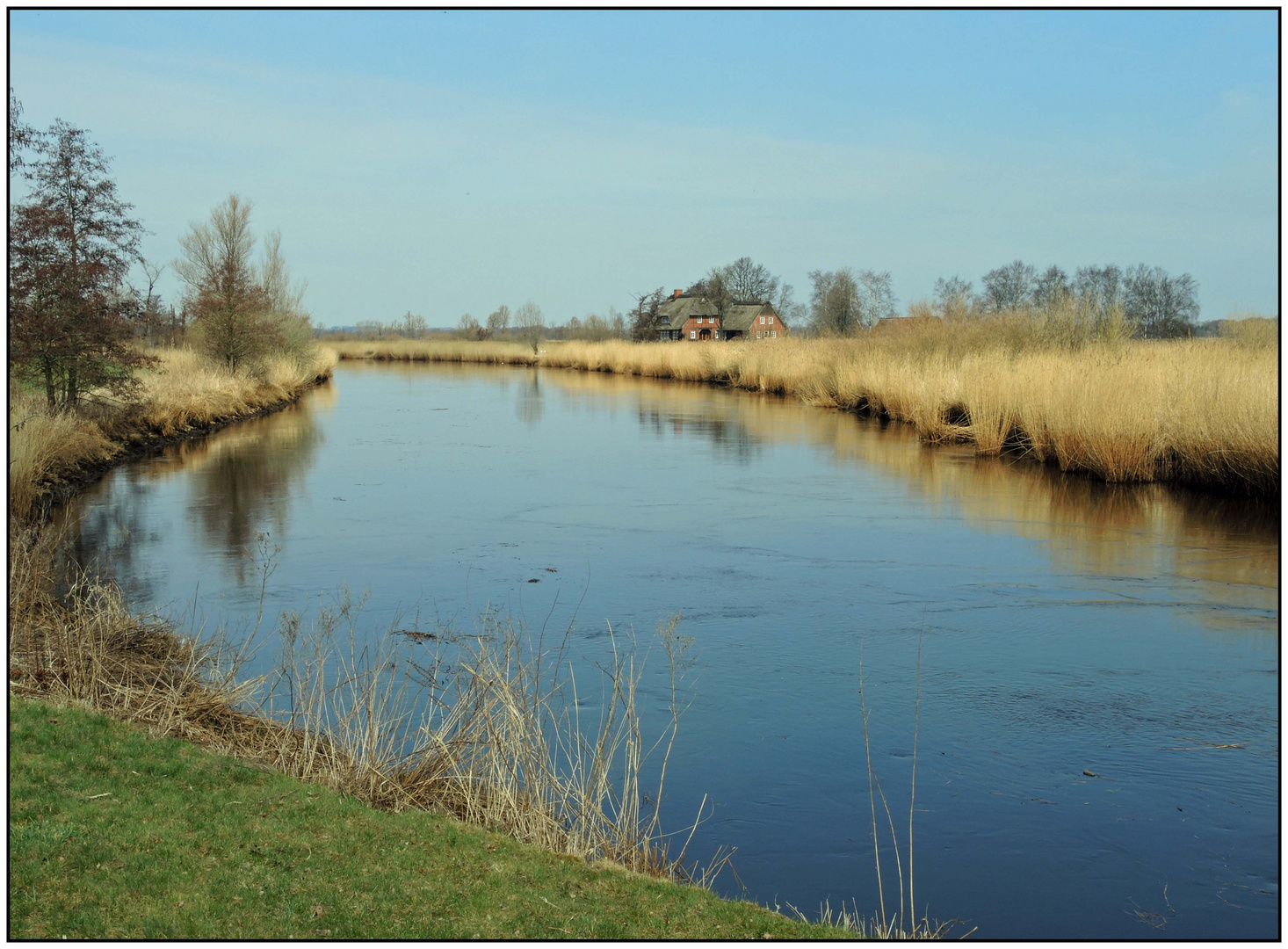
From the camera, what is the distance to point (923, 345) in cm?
2686

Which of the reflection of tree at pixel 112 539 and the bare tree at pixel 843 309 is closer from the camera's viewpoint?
the reflection of tree at pixel 112 539

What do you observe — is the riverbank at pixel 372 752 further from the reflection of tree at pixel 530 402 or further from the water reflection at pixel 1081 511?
the reflection of tree at pixel 530 402

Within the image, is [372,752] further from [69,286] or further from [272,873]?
[69,286]

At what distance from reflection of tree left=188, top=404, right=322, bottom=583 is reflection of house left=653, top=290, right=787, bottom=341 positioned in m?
61.5

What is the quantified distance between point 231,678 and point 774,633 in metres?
4.09

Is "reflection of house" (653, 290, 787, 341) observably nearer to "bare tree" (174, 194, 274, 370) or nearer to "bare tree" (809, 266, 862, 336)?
"bare tree" (809, 266, 862, 336)

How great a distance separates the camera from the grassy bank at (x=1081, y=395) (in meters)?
14.9

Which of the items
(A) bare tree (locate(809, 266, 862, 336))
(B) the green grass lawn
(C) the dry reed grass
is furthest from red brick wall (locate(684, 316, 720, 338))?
(B) the green grass lawn

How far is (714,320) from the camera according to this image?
88000 mm

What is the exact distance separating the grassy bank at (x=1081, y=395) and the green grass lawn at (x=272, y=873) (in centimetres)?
1246

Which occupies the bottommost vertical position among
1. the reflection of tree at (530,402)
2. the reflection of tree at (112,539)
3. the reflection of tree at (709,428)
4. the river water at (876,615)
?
the river water at (876,615)

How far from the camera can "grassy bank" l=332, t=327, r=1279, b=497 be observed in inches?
587

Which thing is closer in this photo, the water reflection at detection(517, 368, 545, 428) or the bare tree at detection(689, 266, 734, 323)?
the water reflection at detection(517, 368, 545, 428)

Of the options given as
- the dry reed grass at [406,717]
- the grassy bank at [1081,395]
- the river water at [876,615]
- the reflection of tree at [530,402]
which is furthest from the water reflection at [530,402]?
the dry reed grass at [406,717]
